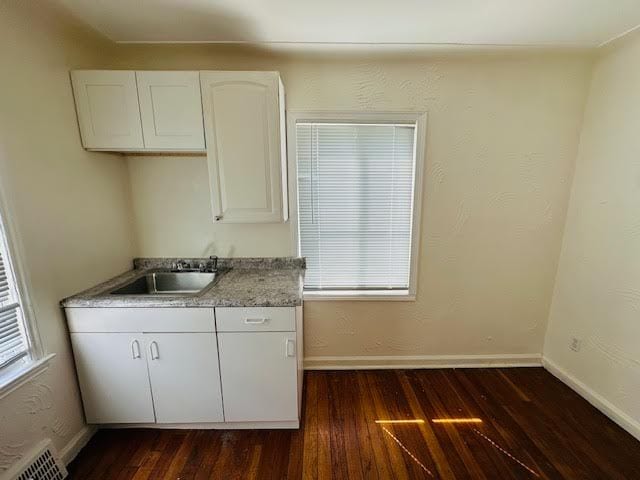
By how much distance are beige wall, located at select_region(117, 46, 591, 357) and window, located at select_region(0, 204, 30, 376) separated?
83cm

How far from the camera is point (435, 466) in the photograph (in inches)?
57.0

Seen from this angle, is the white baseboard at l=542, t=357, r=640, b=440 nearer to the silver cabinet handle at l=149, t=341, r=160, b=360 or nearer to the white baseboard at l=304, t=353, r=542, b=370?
the white baseboard at l=304, t=353, r=542, b=370

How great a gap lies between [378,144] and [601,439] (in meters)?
2.39

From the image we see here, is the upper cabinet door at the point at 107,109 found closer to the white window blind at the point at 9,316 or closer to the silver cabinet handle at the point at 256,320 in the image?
the white window blind at the point at 9,316

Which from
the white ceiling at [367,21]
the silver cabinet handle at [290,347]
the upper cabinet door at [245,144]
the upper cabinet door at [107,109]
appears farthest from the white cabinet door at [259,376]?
the white ceiling at [367,21]

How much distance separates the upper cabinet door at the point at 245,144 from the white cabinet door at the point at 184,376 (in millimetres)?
786

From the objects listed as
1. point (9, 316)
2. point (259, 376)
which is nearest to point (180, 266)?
point (9, 316)

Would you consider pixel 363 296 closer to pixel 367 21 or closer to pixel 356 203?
pixel 356 203

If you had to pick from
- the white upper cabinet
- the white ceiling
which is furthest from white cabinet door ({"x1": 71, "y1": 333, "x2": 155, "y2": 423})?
the white ceiling

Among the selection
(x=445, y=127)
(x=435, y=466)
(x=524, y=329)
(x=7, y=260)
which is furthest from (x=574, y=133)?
(x=7, y=260)

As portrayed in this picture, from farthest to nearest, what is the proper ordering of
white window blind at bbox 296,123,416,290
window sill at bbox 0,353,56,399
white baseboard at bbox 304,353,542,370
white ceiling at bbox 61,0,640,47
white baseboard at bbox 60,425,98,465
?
white baseboard at bbox 304,353,542,370, white window blind at bbox 296,123,416,290, white baseboard at bbox 60,425,98,465, white ceiling at bbox 61,0,640,47, window sill at bbox 0,353,56,399

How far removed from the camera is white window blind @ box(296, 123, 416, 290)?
1.98m

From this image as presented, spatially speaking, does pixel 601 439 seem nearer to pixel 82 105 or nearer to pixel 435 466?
pixel 435 466

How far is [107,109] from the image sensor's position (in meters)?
1.55
